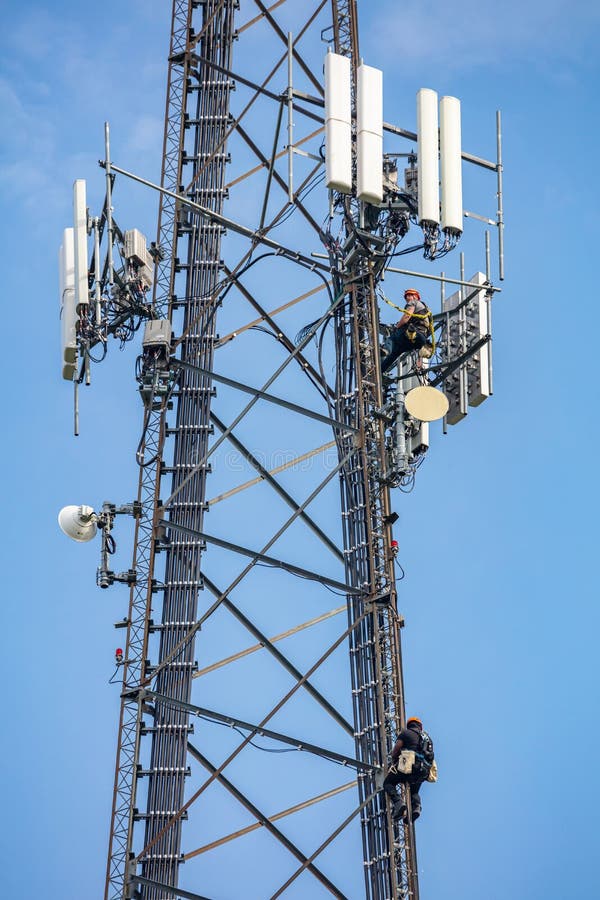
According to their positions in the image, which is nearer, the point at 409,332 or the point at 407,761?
the point at 407,761

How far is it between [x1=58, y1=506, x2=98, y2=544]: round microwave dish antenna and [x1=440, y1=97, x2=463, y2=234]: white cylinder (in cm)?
1012

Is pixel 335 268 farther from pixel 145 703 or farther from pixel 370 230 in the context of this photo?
pixel 145 703

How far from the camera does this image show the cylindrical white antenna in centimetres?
5731

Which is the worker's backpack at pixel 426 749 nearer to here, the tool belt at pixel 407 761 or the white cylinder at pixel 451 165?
the tool belt at pixel 407 761

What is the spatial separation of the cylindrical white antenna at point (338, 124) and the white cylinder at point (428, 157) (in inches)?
71.7

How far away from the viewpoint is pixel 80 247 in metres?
58.9

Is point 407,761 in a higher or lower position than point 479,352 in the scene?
lower

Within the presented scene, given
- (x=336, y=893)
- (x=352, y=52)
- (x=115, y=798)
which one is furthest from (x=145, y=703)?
(x=352, y=52)

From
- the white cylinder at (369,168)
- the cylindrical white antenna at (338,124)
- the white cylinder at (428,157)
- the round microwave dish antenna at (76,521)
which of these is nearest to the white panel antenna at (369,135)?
the white cylinder at (369,168)

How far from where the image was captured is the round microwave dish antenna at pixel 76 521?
59.5 meters

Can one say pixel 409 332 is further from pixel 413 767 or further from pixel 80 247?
pixel 413 767

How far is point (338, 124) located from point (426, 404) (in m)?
6.45

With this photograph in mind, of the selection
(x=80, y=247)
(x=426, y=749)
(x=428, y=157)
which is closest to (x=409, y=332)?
(x=428, y=157)

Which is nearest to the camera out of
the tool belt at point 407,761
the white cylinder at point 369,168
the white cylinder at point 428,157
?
the tool belt at point 407,761
